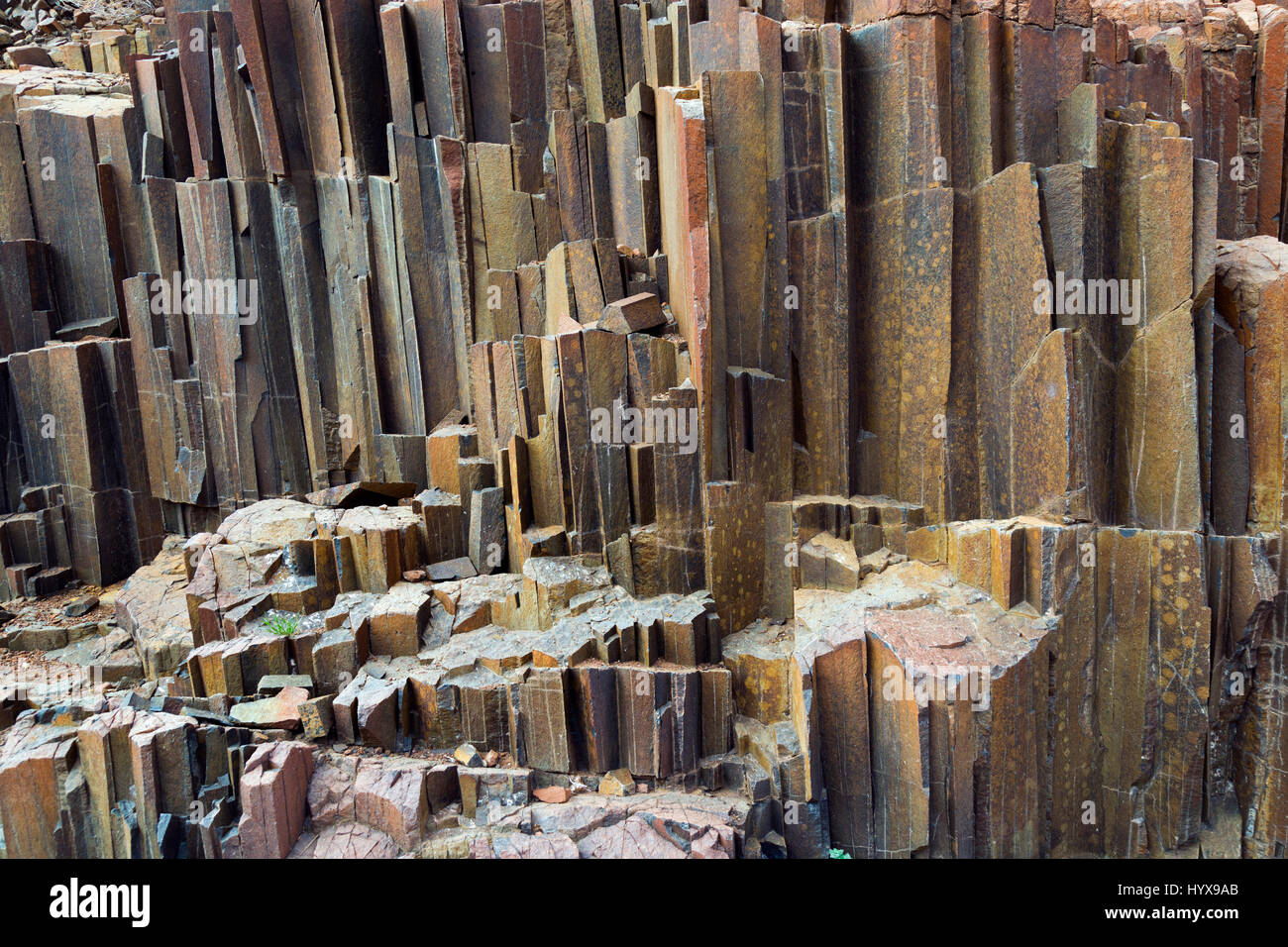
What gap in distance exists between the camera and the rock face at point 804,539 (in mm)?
7395

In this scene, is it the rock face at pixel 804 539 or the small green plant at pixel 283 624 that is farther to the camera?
the small green plant at pixel 283 624

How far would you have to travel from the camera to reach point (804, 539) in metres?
8.61

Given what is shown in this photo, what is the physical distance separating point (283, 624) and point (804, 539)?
203 inches

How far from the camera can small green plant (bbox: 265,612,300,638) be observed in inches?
353

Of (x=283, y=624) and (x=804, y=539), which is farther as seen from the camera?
(x=283, y=624)

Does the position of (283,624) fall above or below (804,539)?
below

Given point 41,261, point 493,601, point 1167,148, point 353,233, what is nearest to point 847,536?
point 493,601

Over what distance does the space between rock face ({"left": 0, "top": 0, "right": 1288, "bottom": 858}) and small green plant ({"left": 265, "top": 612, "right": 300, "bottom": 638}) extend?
0.23 ft

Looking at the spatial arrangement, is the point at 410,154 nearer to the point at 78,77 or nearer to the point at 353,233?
the point at 353,233

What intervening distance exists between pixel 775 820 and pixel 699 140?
5.88 m

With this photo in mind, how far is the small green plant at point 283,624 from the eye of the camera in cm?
898

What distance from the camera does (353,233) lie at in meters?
12.2

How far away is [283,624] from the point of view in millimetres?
9086

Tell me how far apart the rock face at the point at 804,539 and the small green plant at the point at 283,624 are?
0.23 ft
